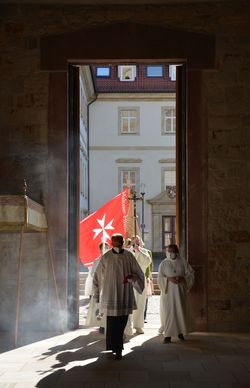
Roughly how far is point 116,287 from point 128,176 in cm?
2659

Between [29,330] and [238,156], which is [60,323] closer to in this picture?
[29,330]

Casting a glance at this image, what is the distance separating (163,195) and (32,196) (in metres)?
23.9

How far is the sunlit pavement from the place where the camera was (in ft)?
20.6

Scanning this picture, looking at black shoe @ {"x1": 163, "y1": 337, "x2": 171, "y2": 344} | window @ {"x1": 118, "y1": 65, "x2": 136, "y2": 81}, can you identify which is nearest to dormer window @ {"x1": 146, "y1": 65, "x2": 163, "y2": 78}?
window @ {"x1": 118, "y1": 65, "x2": 136, "y2": 81}

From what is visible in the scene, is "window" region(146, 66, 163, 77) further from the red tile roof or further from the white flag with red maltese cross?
the white flag with red maltese cross

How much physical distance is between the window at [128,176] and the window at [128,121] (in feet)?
6.67

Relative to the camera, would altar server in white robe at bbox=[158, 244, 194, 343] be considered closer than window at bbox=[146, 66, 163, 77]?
Yes

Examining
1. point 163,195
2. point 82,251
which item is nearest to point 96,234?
point 82,251

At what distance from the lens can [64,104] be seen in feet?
33.8

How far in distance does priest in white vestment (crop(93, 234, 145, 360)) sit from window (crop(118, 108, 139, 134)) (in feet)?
87.0

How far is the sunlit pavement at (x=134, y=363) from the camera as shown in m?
6.29

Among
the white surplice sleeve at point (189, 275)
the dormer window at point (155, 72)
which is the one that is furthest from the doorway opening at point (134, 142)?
the white surplice sleeve at point (189, 275)

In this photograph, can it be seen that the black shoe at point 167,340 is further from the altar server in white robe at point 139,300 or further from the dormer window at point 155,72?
the dormer window at point 155,72

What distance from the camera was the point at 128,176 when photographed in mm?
34281
